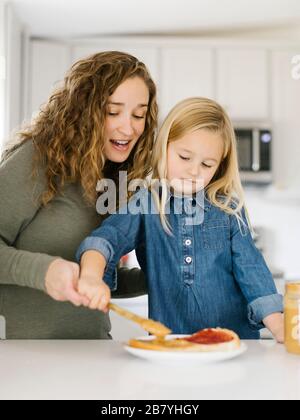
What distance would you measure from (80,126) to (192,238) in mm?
365

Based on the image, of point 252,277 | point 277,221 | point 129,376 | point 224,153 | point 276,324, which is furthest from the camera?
point 277,221

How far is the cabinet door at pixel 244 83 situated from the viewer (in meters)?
3.84

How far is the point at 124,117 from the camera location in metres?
1.29

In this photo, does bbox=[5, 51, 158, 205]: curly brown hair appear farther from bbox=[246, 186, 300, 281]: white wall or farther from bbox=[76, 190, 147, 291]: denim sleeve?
bbox=[246, 186, 300, 281]: white wall

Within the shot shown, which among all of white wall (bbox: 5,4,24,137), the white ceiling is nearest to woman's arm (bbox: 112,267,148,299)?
white wall (bbox: 5,4,24,137)

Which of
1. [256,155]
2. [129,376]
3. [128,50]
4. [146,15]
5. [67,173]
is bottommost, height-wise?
[129,376]

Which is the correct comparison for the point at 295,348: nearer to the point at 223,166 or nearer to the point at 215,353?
the point at 215,353

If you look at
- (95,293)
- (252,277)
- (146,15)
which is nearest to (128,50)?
(146,15)

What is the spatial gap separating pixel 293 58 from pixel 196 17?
738 mm

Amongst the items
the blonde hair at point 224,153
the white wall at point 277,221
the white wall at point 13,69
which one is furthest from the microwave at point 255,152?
the blonde hair at point 224,153

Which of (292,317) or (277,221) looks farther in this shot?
(277,221)

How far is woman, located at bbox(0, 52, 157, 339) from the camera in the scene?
1225 millimetres

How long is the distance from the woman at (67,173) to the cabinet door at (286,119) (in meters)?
2.64

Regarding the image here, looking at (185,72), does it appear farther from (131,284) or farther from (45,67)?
(131,284)
